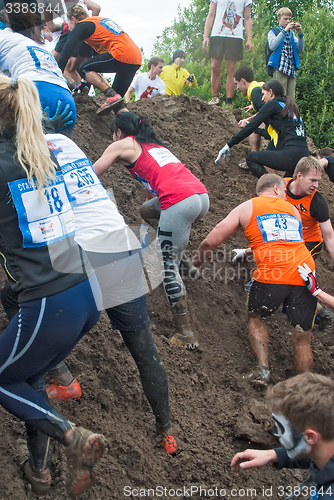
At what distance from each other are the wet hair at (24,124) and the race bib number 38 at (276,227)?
2.48 meters

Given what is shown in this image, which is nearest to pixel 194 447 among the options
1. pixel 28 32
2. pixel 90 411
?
pixel 90 411

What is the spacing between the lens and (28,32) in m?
3.50

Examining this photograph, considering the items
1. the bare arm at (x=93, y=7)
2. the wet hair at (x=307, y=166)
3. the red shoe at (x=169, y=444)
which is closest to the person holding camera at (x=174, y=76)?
the bare arm at (x=93, y=7)

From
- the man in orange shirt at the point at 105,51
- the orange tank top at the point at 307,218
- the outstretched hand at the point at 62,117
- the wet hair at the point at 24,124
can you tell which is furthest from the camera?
the man in orange shirt at the point at 105,51

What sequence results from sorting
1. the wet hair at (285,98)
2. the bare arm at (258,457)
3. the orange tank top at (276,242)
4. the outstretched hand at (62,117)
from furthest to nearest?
the wet hair at (285,98), the orange tank top at (276,242), the outstretched hand at (62,117), the bare arm at (258,457)

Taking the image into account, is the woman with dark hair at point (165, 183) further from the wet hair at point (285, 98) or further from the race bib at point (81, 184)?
the wet hair at point (285, 98)

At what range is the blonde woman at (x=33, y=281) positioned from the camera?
192cm

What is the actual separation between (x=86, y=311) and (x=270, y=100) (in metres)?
4.74

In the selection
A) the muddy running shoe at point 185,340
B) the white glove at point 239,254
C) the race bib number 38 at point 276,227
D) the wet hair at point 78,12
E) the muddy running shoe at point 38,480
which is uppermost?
the wet hair at point 78,12

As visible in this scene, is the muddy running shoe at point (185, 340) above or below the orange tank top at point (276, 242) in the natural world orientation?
below

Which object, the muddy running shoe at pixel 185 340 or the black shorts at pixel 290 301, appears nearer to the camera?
the black shorts at pixel 290 301

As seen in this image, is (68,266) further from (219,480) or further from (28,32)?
(28,32)

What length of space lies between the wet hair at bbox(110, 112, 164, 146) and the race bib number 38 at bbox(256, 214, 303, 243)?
1.30m

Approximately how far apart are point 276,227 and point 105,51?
127 inches
